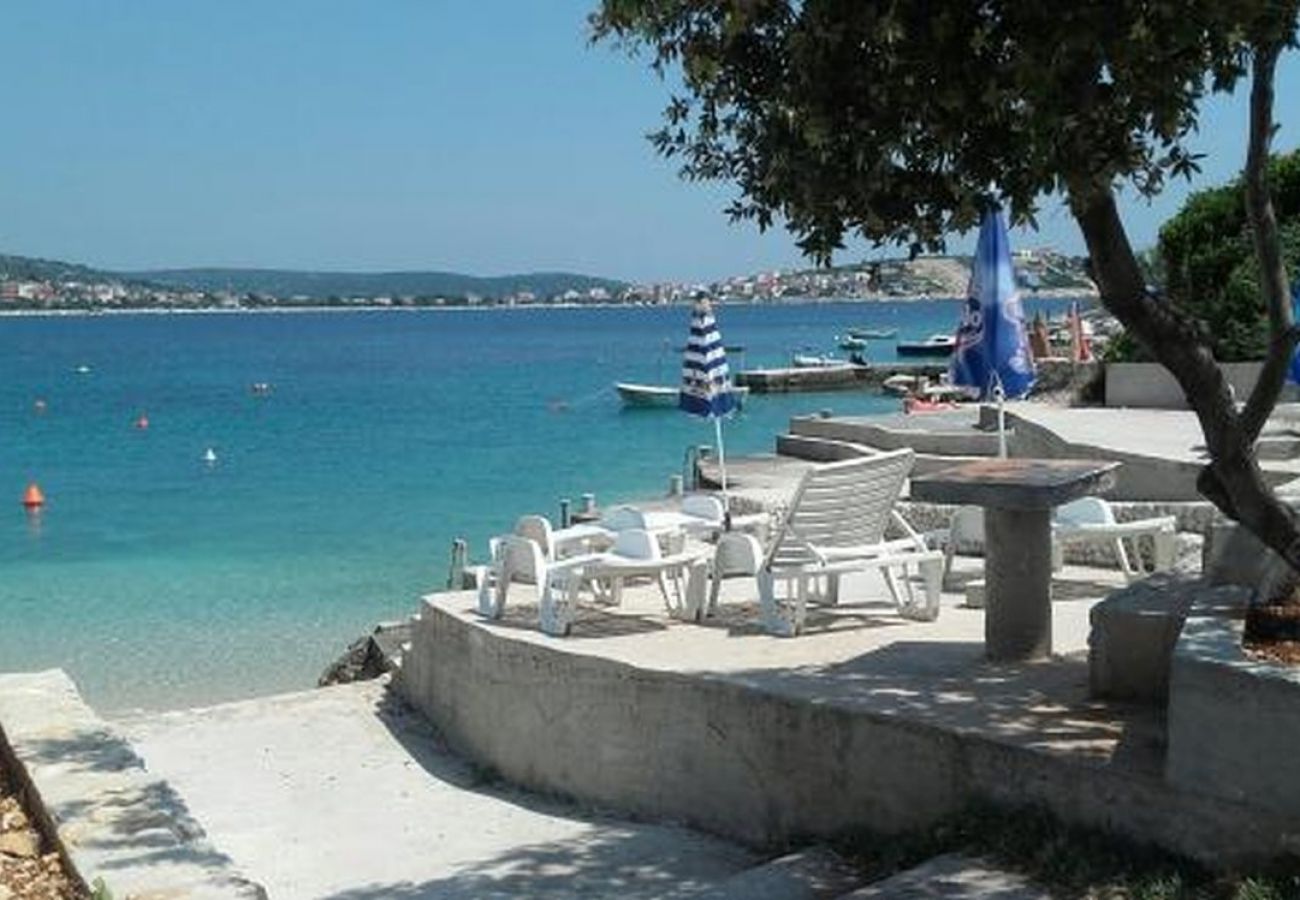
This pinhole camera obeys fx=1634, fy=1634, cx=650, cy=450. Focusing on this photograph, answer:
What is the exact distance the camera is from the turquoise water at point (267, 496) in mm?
17719

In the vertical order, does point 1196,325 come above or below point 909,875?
above

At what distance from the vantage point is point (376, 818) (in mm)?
8375

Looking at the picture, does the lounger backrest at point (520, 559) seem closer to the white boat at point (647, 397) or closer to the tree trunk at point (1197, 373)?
the tree trunk at point (1197, 373)

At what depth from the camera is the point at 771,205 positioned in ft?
17.1

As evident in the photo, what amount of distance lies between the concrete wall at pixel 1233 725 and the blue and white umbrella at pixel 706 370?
7.35 meters

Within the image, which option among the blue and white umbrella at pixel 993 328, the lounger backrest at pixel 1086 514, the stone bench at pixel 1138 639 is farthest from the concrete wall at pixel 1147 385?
the stone bench at pixel 1138 639

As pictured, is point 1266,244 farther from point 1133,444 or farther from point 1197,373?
point 1133,444

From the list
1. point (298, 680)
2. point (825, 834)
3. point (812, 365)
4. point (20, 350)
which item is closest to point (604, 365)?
point (812, 365)

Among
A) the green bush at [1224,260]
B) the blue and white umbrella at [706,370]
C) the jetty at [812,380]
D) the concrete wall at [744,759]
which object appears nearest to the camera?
the concrete wall at [744,759]

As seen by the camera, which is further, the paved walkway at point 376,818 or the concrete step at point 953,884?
the paved walkway at point 376,818

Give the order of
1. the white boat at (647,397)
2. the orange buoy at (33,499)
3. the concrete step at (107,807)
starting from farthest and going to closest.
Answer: the white boat at (647,397) < the orange buoy at (33,499) < the concrete step at (107,807)

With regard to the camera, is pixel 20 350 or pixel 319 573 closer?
pixel 319 573

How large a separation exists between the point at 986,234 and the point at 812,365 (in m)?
56.1

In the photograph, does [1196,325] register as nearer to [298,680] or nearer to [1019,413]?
[298,680]
